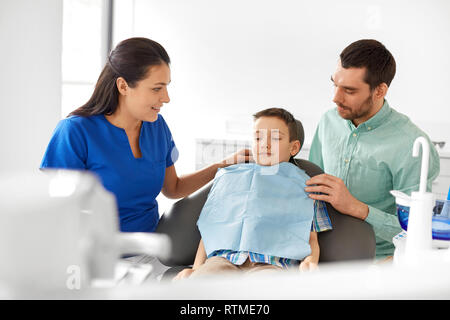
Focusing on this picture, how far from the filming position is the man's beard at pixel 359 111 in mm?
1558

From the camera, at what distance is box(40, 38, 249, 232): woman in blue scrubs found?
137 centimetres

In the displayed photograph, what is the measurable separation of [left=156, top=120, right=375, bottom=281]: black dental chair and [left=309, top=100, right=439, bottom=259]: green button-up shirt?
9cm

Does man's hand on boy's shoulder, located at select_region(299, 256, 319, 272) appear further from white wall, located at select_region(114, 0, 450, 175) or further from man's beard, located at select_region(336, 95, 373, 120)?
white wall, located at select_region(114, 0, 450, 175)

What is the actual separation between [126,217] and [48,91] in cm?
113

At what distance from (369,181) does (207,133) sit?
205 centimetres

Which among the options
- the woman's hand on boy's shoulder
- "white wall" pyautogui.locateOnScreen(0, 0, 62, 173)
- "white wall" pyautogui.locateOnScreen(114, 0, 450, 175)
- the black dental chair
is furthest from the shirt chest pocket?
"white wall" pyautogui.locateOnScreen(114, 0, 450, 175)

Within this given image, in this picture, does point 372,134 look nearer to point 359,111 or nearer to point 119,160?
point 359,111

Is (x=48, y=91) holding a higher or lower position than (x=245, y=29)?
lower

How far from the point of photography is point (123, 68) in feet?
4.62

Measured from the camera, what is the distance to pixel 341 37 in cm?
322

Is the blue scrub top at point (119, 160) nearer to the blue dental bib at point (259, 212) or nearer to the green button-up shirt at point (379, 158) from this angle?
the blue dental bib at point (259, 212)

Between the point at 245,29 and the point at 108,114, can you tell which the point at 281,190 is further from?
the point at 245,29

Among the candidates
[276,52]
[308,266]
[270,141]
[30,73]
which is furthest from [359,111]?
[276,52]
